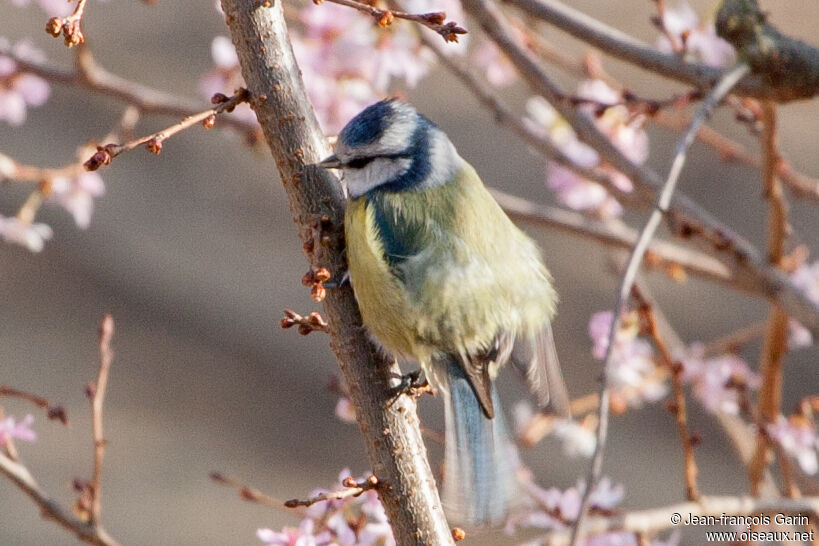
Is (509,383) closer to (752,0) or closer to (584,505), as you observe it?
(752,0)

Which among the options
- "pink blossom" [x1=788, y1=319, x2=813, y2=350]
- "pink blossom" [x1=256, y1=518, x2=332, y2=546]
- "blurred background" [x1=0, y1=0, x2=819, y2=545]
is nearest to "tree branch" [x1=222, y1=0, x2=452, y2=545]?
"pink blossom" [x1=256, y1=518, x2=332, y2=546]

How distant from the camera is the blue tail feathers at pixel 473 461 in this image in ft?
3.83

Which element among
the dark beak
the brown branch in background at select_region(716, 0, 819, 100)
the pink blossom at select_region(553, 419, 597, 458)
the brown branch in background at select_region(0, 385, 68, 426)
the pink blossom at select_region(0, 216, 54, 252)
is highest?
the pink blossom at select_region(0, 216, 54, 252)

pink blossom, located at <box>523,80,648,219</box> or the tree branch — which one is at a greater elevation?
pink blossom, located at <box>523,80,648,219</box>

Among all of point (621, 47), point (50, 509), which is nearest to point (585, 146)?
point (621, 47)

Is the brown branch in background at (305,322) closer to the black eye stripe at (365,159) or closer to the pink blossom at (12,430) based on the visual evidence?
the black eye stripe at (365,159)

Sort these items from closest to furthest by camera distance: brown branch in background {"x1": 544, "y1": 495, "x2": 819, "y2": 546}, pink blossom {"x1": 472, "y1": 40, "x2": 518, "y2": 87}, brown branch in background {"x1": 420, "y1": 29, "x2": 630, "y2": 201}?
brown branch in background {"x1": 544, "y1": 495, "x2": 819, "y2": 546} → brown branch in background {"x1": 420, "y1": 29, "x2": 630, "y2": 201} → pink blossom {"x1": 472, "y1": 40, "x2": 518, "y2": 87}

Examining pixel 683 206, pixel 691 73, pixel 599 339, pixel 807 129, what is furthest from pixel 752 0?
pixel 807 129

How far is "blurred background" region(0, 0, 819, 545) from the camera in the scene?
3.99 m

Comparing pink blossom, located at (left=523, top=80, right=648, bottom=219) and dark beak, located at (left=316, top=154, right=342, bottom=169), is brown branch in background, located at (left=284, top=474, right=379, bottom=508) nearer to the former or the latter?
dark beak, located at (left=316, top=154, right=342, bottom=169)

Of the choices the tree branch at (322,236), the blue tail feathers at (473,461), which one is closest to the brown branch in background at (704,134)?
the blue tail feathers at (473,461)

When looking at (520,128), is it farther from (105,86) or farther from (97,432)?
(97,432)

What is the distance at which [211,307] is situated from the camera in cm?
439

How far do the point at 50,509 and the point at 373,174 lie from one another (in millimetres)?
652
